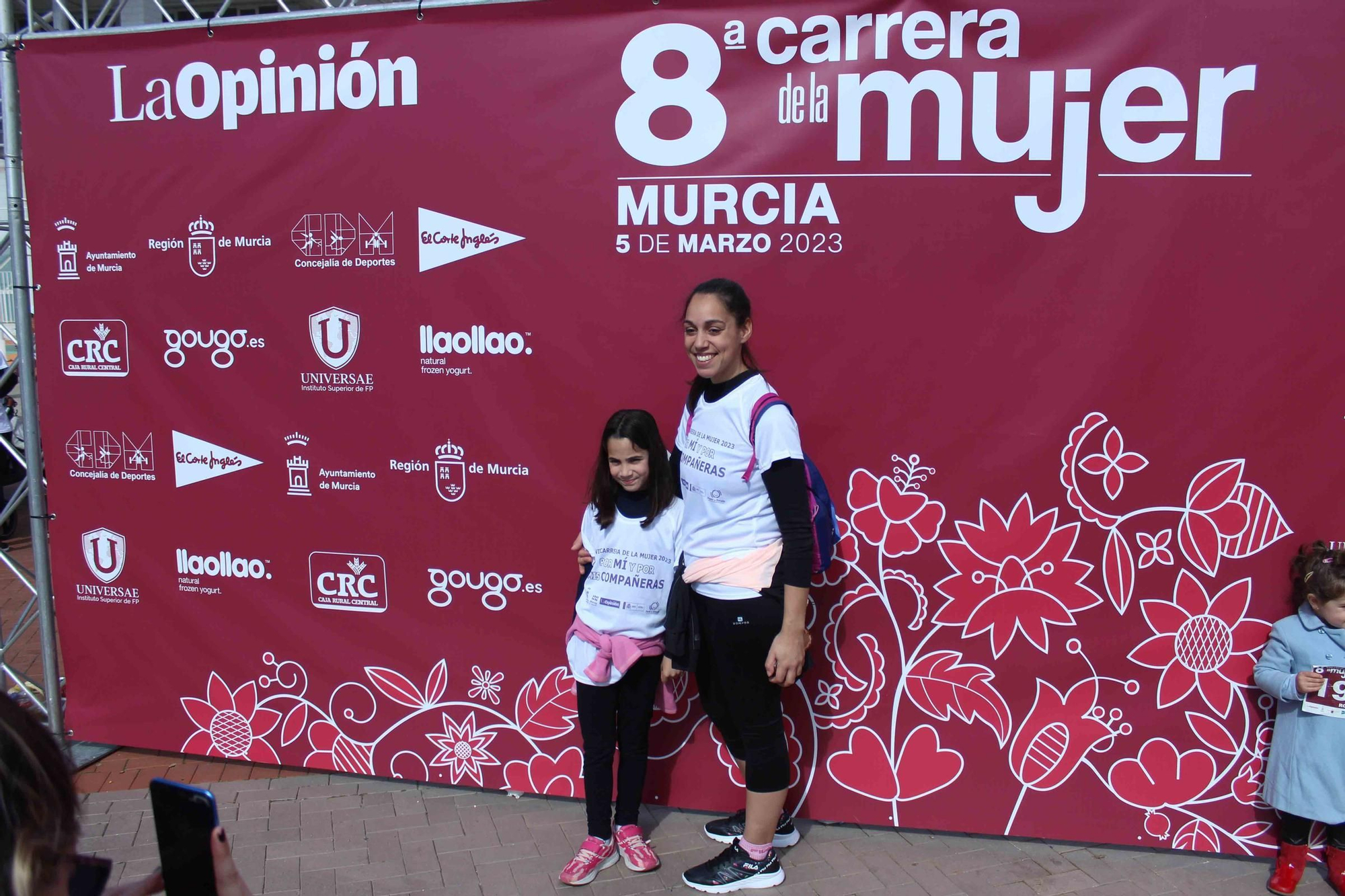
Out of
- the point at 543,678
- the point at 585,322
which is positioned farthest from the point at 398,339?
the point at 543,678

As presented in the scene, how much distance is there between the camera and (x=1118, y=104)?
10.2 feet

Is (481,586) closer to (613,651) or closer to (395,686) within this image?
(395,686)

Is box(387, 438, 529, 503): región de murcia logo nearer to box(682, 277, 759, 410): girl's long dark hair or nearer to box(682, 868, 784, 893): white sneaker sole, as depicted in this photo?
box(682, 277, 759, 410): girl's long dark hair

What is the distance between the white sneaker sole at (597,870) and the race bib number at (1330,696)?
2284mm

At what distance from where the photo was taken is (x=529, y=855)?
341cm

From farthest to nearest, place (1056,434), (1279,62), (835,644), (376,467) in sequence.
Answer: (376,467)
(835,644)
(1056,434)
(1279,62)

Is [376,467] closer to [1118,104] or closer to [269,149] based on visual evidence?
[269,149]

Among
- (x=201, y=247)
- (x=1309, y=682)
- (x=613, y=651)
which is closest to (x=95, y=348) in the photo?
(x=201, y=247)

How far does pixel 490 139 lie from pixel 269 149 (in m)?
0.88

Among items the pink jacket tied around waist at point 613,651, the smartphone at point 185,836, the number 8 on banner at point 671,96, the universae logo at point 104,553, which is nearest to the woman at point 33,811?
the smartphone at point 185,836

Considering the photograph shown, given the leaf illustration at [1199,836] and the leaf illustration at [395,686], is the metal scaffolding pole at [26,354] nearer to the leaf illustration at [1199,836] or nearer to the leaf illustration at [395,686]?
the leaf illustration at [395,686]

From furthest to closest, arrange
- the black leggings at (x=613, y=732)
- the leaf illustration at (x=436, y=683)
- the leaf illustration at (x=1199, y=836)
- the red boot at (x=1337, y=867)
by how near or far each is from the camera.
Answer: the leaf illustration at (x=436, y=683)
the leaf illustration at (x=1199, y=836)
the black leggings at (x=613, y=732)
the red boot at (x=1337, y=867)

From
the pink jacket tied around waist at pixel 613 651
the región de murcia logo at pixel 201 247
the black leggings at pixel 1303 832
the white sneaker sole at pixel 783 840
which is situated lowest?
the white sneaker sole at pixel 783 840

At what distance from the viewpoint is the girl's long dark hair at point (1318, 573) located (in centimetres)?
302
